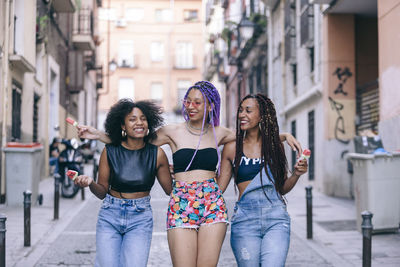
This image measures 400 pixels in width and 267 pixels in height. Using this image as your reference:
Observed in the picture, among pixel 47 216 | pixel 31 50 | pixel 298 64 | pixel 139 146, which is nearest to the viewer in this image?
pixel 139 146

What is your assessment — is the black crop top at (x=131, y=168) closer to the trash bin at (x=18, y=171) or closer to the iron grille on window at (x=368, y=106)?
the trash bin at (x=18, y=171)

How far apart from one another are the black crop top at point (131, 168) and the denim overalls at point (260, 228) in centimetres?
73

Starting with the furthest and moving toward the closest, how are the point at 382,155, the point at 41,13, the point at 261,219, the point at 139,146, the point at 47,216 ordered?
the point at 41,13 → the point at 47,216 → the point at 382,155 → the point at 139,146 → the point at 261,219

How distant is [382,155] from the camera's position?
8516 mm

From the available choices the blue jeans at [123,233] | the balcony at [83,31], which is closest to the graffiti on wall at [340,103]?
the blue jeans at [123,233]

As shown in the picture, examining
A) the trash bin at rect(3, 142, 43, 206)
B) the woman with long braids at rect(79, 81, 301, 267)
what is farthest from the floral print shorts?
the trash bin at rect(3, 142, 43, 206)

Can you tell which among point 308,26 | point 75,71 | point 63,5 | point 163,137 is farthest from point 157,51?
point 163,137

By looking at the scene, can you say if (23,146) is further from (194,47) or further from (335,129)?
(194,47)

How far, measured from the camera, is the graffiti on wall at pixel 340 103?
15195 mm

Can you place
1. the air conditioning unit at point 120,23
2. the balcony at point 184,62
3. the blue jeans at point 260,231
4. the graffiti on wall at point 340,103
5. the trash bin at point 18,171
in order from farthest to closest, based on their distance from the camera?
the balcony at point 184,62 < the air conditioning unit at point 120,23 < the graffiti on wall at point 340,103 < the trash bin at point 18,171 < the blue jeans at point 260,231

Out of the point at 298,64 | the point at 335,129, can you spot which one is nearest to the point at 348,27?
the point at 335,129

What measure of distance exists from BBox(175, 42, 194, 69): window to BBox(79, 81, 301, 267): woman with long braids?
146 feet

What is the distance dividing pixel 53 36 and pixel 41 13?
7.84 ft

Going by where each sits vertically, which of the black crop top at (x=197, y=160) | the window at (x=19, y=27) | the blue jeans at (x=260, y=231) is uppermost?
the window at (x=19, y=27)
